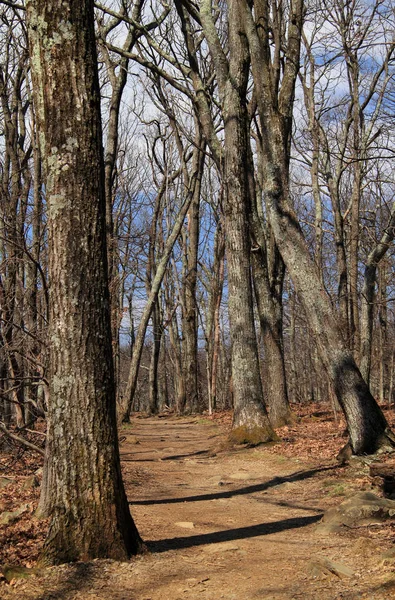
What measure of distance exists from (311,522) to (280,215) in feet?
15.4

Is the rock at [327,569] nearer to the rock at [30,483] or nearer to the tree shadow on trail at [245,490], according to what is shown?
the tree shadow on trail at [245,490]

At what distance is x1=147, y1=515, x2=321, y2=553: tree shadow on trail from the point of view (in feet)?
14.4

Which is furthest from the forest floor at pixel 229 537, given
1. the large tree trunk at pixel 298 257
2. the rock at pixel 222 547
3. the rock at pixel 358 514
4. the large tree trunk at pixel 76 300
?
the large tree trunk at pixel 298 257

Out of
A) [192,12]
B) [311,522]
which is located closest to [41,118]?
[311,522]

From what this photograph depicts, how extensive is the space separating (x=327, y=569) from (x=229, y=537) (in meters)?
1.24

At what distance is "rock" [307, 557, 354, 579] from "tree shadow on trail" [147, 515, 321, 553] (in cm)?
104

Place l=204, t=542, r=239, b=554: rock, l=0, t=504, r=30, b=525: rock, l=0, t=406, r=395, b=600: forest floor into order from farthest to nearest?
1. l=0, t=504, r=30, b=525: rock
2. l=204, t=542, r=239, b=554: rock
3. l=0, t=406, r=395, b=600: forest floor

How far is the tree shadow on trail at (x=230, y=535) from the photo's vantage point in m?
4.39

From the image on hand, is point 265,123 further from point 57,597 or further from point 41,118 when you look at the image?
point 57,597

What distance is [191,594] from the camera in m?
3.42

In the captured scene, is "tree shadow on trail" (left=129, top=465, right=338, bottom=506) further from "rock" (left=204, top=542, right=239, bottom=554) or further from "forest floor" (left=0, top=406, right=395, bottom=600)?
"rock" (left=204, top=542, right=239, bottom=554)

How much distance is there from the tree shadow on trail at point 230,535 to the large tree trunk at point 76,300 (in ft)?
1.47

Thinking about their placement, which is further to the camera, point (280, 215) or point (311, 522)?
point (280, 215)

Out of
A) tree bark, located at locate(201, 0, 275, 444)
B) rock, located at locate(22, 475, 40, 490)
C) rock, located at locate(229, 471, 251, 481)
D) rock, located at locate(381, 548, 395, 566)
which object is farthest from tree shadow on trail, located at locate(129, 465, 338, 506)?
rock, located at locate(381, 548, 395, 566)
